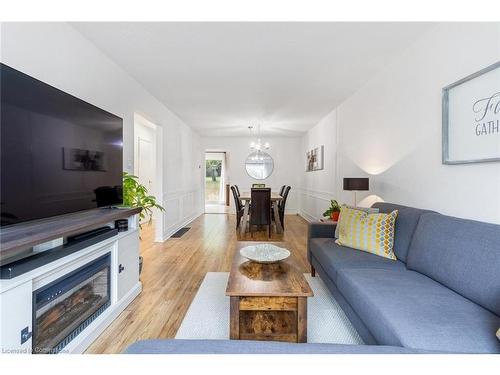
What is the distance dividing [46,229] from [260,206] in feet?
12.6

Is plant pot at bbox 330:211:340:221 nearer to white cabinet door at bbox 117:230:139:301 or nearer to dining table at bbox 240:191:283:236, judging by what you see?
dining table at bbox 240:191:283:236

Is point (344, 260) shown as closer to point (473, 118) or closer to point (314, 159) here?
point (473, 118)

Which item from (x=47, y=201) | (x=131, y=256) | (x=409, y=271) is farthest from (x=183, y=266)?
(x=409, y=271)

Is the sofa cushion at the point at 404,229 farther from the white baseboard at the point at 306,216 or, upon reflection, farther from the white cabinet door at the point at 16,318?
the white baseboard at the point at 306,216

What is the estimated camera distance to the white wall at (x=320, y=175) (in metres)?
4.83

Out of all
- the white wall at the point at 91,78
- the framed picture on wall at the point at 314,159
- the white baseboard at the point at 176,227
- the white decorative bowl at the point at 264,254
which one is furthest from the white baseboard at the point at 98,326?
the framed picture on wall at the point at 314,159

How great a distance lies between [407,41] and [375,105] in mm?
906

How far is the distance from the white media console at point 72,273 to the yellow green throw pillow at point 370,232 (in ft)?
6.49

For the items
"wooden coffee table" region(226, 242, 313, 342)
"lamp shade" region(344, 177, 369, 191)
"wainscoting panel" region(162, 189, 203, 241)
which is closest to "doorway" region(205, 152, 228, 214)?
"wainscoting panel" region(162, 189, 203, 241)

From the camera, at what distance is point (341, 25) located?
2.06 meters

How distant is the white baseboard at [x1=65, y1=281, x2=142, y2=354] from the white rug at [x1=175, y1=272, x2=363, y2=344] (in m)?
0.55

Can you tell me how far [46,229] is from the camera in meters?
1.38
